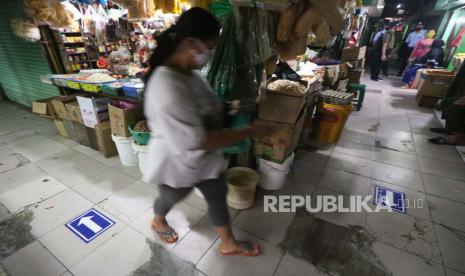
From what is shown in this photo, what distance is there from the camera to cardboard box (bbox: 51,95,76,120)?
9.71ft

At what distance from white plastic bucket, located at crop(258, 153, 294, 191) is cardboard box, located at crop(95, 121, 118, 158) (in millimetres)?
1920

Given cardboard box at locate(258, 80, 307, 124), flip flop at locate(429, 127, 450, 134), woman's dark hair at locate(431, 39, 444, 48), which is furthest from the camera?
woman's dark hair at locate(431, 39, 444, 48)

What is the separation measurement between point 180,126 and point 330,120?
2874 mm

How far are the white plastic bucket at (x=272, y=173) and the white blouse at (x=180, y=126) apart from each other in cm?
97

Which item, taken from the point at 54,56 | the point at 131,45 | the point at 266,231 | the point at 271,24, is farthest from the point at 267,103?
the point at 54,56

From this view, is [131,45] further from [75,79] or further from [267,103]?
[267,103]

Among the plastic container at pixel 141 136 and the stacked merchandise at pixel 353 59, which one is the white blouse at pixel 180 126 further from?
the stacked merchandise at pixel 353 59

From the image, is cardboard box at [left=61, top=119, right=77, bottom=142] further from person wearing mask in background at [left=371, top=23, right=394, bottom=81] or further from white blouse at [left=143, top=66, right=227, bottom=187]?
person wearing mask in background at [left=371, top=23, right=394, bottom=81]

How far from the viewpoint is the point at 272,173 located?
2.20m

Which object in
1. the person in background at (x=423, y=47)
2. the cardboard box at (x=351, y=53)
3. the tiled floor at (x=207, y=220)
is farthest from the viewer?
the person in background at (x=423, y=47)

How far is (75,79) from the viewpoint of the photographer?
272cm

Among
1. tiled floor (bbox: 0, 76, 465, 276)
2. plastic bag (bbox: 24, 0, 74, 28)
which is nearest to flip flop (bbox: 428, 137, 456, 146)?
tiled floor (bbox: 0, 76, 465, 276)

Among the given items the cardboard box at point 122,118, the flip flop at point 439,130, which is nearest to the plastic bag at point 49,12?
the cardboard box at point 122,118

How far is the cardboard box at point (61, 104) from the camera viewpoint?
296 centimetres
